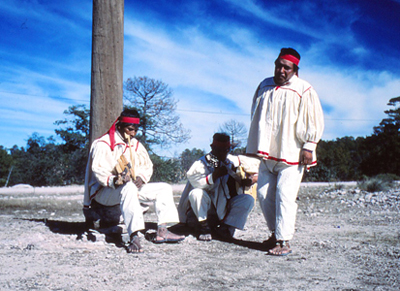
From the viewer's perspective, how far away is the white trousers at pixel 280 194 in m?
3.86

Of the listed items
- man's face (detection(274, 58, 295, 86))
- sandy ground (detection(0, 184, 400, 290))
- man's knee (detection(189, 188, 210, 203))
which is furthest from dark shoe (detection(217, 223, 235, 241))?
man's face (detection(274, 58, 295, 86))

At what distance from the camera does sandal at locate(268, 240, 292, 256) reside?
3.78 metres

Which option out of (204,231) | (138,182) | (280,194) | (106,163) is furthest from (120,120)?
(280,194)

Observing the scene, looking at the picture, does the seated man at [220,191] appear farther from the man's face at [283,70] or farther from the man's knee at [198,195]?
the man's face at [283,70]

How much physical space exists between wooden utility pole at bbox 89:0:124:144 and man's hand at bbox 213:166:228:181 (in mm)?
1417

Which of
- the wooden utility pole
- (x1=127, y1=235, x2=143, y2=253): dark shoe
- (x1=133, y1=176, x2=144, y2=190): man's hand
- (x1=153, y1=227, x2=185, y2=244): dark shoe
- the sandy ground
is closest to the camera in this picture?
the sandy ground

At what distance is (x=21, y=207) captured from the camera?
756 cm

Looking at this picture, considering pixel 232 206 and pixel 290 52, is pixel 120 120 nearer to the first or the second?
pixel 232 206

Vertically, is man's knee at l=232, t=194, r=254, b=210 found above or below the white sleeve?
below

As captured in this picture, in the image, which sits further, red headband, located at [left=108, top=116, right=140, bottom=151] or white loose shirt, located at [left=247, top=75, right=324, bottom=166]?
red headband, located at [left=108, top=116, right=140, bottom=151]

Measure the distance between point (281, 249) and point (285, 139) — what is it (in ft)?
3.53

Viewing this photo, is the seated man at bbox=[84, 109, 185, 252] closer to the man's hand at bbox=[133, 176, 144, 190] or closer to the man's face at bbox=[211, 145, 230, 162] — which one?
the man's hand at bbox=[133, 176, 144, 190]

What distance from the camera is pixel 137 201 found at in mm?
3969

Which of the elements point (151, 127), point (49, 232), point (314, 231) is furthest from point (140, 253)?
point (151, 127)
